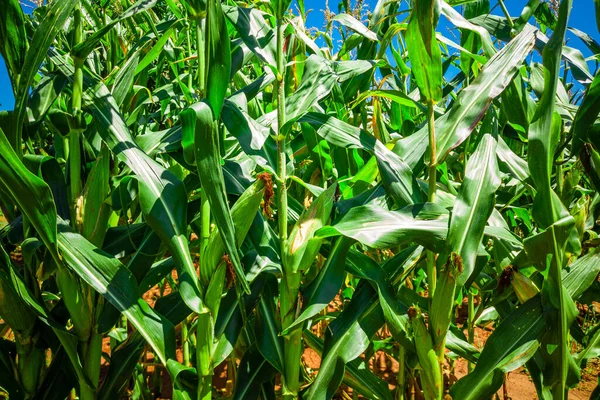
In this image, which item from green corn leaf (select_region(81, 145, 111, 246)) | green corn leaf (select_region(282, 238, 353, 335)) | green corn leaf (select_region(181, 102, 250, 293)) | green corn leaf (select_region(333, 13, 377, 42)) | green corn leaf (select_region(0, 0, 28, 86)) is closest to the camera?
green corn leaf (select_region(181, 102, 250, 293))

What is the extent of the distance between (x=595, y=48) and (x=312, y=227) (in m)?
1.09

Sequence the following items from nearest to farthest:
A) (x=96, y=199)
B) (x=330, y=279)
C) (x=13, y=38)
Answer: (x=13, y=38) → (x=330, y=279) → (x=96, y=199)

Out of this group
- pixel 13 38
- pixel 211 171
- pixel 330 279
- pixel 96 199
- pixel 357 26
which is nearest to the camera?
pixel 211 171

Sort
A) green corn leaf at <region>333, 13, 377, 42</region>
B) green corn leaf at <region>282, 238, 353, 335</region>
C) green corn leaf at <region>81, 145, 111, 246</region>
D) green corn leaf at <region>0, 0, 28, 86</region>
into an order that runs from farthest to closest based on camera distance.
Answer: green corn leaf at <region>333, 13, 377, 42</region> < green corn leaf at <region>81, 145, 111, 246</region> < green corn leaf at <region>282, 238, 353, 335</region> < green corn leaf at <region>0, 0, 28, 86</region>

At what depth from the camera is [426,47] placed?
1.10 metres

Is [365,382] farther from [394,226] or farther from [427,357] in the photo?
[394,226]

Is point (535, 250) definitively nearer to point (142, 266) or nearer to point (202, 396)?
point (202, 396)

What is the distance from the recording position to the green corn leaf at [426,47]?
1062 millimetres

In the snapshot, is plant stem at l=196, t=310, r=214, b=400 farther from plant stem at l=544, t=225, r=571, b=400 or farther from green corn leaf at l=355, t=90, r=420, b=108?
plant stem at l=544, t=225, r=571, b=400

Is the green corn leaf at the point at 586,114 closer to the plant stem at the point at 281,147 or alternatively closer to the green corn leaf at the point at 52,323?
the plant stem at the point at 281,147

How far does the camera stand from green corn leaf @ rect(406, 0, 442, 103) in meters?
1.06

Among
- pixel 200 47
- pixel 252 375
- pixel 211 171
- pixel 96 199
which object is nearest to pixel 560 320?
pixel 252 375

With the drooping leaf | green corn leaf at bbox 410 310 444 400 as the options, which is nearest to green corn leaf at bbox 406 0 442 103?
green corn leaf at bbox 410 310 444 400

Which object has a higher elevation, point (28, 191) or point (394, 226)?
point (28, 191)
